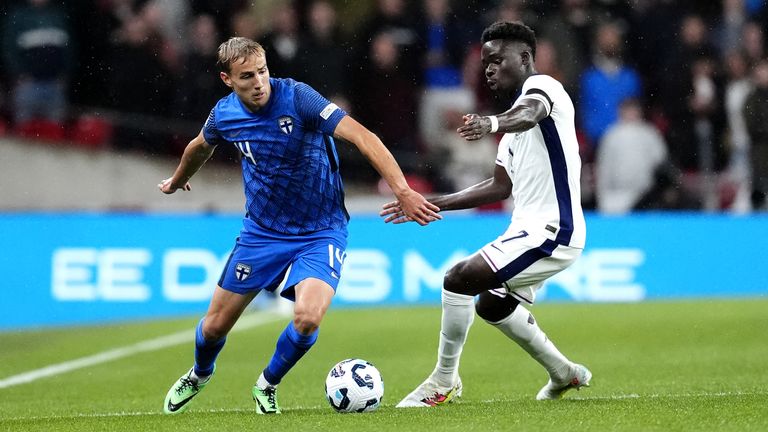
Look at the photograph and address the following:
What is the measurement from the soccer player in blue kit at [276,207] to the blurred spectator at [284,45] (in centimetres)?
655

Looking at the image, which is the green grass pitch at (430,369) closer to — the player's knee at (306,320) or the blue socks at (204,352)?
the blue socks at (204,352)

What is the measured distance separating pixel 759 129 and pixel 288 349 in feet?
31.7

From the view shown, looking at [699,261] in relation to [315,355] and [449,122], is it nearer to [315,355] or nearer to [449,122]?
[449,122]

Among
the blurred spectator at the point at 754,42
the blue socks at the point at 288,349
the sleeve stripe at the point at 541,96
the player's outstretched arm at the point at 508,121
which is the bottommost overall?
the blue socks at the point at 288,349

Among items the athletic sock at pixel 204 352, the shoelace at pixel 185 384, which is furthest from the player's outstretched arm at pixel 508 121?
the shoelace at pixel 185 384

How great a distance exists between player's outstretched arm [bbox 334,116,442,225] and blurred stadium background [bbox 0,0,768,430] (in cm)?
757

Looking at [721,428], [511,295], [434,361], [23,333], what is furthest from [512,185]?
[23,333]

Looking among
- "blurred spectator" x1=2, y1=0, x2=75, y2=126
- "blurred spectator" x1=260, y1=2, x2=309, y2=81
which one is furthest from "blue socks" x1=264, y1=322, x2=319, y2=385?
"blurred spectator" x1=2, y1=0, x2=75, y2=126

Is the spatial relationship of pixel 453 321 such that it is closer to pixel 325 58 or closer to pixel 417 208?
pixel 417 208

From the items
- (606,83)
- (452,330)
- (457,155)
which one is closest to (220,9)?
(457,155)

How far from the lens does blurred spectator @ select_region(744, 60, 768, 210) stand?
47.7 feet

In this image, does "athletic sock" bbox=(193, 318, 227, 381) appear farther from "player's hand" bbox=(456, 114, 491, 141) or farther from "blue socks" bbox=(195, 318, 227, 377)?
"player's hand" bbox=(456, 114, 491, 141)

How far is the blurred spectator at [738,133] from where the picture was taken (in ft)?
49.0

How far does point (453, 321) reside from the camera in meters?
6.78
